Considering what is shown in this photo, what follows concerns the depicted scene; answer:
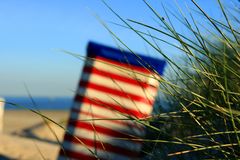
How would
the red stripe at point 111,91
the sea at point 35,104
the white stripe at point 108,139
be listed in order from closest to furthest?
the sea at point 35,104 → the white stripe at point 108,139 → the red stripe at point 111,91

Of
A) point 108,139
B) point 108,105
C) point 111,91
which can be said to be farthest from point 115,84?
point 108,139

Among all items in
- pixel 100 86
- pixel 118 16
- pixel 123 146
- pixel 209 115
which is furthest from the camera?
pixel 100 86

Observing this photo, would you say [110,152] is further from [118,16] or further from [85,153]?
[118,16]

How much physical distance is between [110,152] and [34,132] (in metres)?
9.70

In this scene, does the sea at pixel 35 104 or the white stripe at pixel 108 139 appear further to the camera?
the white stripe at pixel 108 139

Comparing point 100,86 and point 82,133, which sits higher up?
point 100,86

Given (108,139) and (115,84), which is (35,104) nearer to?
(108,139)

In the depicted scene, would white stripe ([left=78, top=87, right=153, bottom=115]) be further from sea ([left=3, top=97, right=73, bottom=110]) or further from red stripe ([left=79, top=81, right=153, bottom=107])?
sea ([left=3, top=97, right=73, bottom=110])

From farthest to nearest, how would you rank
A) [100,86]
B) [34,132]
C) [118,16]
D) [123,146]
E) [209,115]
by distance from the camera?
[34,132], [100,86], [123,146], [209,115], [118,16]

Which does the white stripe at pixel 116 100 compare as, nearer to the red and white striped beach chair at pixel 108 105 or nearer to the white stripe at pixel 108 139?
the red and white striped beach chair at pixel 108 105

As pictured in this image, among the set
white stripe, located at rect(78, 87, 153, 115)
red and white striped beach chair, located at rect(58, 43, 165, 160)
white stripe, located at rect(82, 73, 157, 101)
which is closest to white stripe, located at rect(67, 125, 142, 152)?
red and white striped beach chair, located at rect(58, 43, 165, 160)

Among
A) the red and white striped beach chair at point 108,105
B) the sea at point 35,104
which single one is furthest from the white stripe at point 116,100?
the sea at point 35,104

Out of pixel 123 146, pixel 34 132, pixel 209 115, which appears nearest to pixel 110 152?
pixel 123 146

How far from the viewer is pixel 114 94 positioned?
3652mm
